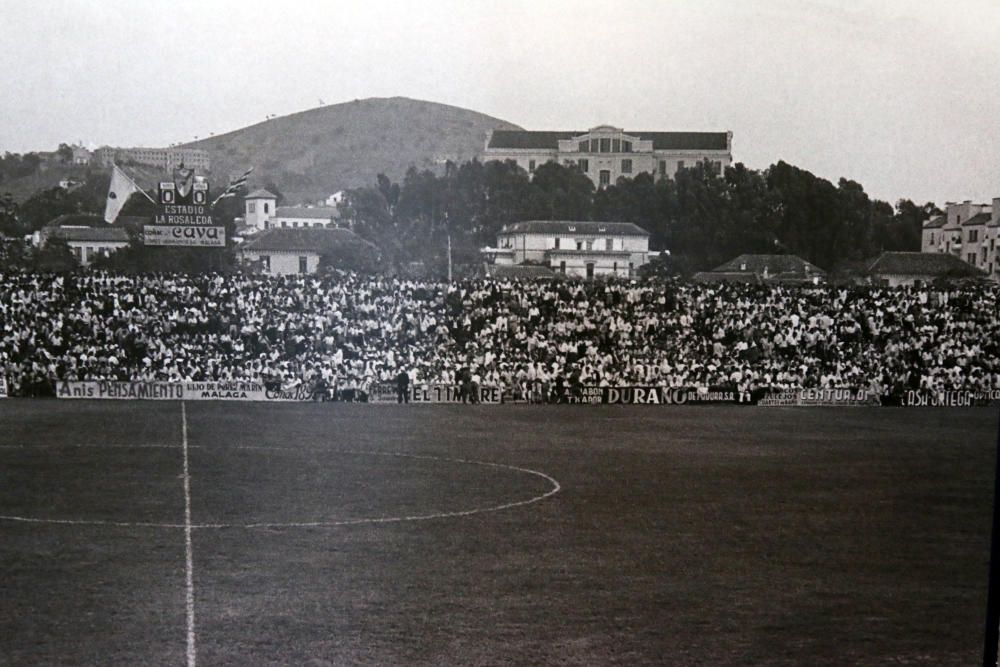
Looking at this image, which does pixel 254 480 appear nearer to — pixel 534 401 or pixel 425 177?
pixel 425 177

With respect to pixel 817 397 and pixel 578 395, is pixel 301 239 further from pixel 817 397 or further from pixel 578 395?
pixel 817 397

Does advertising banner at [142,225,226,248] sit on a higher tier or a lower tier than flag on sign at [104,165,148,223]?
lower

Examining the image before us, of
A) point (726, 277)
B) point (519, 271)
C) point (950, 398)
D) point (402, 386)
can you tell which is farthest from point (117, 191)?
point (950, 398)

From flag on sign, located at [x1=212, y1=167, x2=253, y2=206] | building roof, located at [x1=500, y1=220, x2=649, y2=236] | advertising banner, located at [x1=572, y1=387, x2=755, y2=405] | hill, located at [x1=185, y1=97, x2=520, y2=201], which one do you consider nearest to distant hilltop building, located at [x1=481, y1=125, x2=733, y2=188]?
hill, located at [x1=185, y1=97, x2=520, y2=201]

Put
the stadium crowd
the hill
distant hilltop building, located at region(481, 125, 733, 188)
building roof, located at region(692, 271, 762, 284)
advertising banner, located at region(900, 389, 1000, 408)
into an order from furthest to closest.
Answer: advertising banner, located at region(900, 389, 1000, 408)
building roof, located at region(692, 271, 762, 284)
the stadium crowd
distant hilltop building, located at region(481, 125, 733, 188)
the hill

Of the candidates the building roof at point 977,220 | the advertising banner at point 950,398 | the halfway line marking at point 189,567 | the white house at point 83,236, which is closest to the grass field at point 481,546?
the halfway line marking at point 189,567

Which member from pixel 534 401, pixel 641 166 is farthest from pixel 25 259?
pixel 641 166

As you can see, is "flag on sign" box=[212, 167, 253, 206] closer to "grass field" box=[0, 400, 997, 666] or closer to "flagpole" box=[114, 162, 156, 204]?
"flagpole" box=[114, 162, 156, 204]
